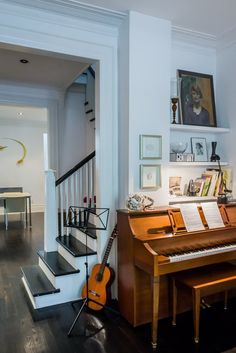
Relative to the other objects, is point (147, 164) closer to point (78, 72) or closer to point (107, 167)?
point (107, 167)

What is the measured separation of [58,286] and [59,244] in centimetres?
71

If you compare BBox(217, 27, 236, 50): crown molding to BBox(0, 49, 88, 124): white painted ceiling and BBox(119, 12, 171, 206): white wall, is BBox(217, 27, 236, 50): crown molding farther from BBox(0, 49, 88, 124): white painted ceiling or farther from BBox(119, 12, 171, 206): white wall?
BBox(0, 49, 88, 124): white painted ceiling

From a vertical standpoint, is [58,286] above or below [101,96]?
below

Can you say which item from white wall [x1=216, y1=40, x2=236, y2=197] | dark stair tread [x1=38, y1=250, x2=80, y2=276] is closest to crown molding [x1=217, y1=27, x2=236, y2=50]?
white wall [x1=216, y1=40, x2=236, y2=197]

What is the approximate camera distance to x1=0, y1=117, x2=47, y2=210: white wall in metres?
8.08

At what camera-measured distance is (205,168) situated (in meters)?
3.36

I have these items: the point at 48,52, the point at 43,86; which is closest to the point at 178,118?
the point at 48,52

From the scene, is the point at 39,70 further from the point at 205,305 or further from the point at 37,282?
the point at 205,305

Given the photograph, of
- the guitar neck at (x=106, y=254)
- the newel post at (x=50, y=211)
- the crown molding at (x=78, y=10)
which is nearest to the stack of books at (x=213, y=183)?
the guitar neck at (x=106, y=254)

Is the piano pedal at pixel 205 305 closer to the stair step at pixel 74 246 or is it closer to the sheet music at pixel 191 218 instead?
the sheet music at pixel 191 218

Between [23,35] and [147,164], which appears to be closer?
[23,35]

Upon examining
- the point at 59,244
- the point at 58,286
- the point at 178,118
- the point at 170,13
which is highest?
the point at 170,13

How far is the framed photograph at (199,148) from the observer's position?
3271mm

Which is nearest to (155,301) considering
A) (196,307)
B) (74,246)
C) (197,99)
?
(196,307)
